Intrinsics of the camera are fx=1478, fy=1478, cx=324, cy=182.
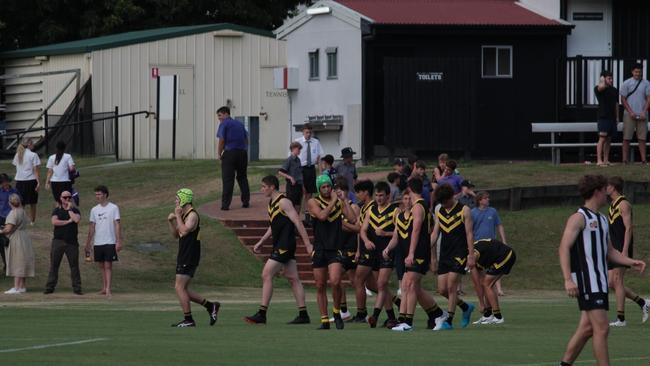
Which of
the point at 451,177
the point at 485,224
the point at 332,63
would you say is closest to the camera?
the point at 485,224

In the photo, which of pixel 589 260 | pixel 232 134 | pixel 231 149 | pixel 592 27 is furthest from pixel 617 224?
pixel 592 27

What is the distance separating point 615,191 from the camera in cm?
1877

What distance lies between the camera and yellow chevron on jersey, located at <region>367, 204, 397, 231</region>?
63.0ft

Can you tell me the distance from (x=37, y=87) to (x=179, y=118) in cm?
537

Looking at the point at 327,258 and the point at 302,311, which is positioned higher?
the point at 327,258

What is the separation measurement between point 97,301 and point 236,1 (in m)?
33.9

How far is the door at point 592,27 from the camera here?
3838cm

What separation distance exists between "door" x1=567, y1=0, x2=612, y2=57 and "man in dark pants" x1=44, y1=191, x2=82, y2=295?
17116mm

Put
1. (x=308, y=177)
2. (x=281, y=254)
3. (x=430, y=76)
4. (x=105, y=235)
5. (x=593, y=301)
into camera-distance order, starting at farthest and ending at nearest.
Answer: (x=430, y=76)
(x=308, y=177)
(x=105, y=235)
(x=281, y=254)
(x=593, y=301)

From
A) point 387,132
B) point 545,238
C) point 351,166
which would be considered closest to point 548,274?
point 545,238

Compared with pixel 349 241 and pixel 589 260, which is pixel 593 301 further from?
pixel 349 241

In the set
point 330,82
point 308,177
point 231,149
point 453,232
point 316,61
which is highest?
point 316,61

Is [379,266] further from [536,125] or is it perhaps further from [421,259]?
[536,125]

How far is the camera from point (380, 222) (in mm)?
19219
